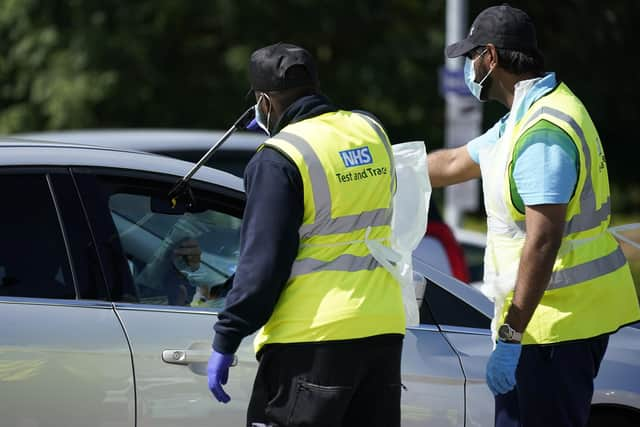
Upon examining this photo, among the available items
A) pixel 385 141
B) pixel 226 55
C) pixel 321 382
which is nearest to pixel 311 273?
pixel 321 382

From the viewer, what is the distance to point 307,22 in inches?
643

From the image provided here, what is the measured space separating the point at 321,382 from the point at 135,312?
0.70m

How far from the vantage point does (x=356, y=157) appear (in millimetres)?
3109

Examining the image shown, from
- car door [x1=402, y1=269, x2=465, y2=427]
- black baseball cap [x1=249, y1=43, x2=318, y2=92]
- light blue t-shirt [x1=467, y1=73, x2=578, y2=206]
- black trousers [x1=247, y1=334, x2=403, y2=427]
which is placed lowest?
car door [x1=402, y1=269, x2=465, y2=427]

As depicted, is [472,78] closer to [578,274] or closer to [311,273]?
[578,274]

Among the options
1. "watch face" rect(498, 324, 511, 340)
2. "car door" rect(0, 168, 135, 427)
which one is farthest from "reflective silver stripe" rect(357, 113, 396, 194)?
"car door" rect(0, 168, 135, 427)

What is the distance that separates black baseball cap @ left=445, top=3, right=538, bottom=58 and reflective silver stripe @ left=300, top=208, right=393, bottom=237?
24.3 inches

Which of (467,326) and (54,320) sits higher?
(54,320)

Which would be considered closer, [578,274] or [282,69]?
[282,69]

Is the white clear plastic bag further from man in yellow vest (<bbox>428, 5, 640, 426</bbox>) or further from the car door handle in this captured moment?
the car door handle

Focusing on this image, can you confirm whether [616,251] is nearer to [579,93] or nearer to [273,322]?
[273,322]

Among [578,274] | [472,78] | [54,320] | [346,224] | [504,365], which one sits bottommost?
[504,365]

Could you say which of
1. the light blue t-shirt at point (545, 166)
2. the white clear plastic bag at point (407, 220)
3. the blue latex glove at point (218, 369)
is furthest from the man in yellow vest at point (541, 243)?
the blue latex glove at point (218, 369)

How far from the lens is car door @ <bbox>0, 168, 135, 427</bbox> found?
3.23m
